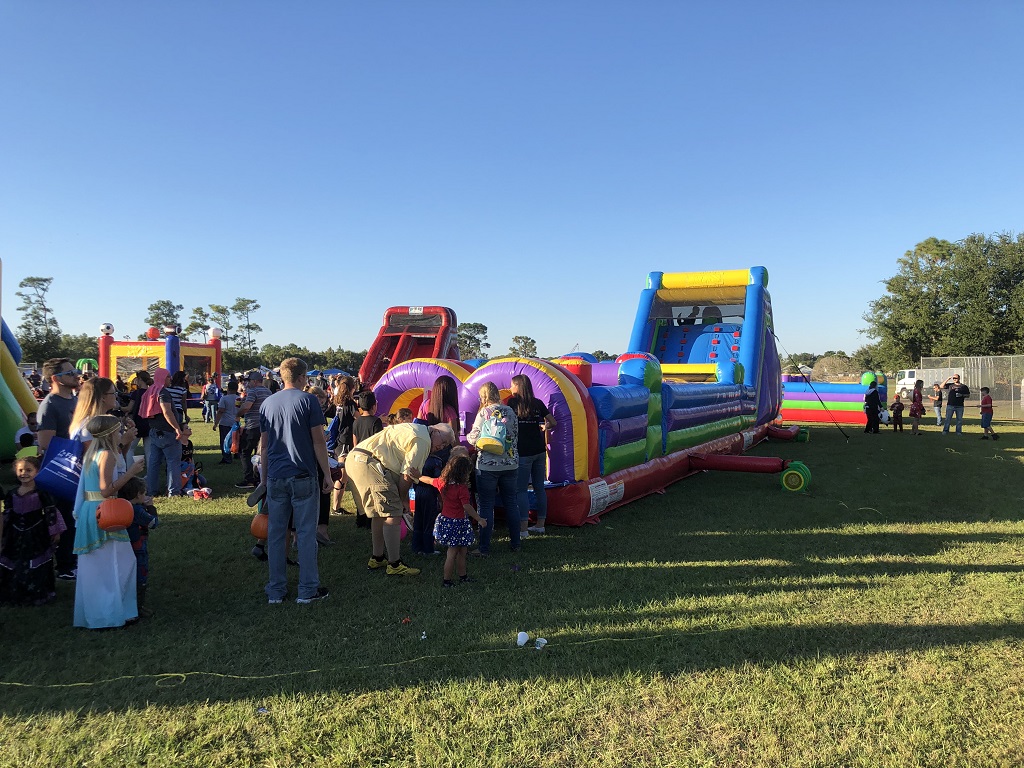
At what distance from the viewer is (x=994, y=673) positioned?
128 inches

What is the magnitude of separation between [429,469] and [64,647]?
8.64ft

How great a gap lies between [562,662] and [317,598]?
1883mm

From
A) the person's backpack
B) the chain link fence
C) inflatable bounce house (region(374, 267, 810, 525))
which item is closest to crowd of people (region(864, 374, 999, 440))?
inflatable bounce house (region(374, 267, 810, 525))

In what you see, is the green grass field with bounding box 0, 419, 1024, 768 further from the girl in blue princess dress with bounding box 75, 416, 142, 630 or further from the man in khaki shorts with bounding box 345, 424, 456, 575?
the man in khaki shorts with bounding box 345, 424, 456, 575

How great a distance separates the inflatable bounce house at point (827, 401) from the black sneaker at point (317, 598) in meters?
16.8

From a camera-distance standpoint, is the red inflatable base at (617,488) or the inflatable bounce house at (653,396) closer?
the red inflatable base at (617,488)

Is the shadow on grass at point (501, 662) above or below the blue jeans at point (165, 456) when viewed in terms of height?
below

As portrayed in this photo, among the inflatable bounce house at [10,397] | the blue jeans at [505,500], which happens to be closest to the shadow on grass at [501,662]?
the blue jeans at [505,500]

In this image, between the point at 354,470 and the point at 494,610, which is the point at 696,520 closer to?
the point at 494,610

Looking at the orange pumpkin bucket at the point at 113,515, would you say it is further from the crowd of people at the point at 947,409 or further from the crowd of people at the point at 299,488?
the crowd of people at the point at 947,409

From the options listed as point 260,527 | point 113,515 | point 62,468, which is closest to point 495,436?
point 260,527

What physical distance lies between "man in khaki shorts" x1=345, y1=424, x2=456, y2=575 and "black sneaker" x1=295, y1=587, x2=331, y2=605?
22.4 inches

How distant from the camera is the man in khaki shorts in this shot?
489 cm

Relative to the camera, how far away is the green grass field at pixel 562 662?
2.67 meters
